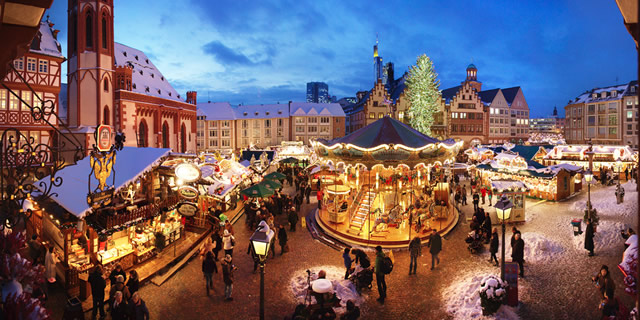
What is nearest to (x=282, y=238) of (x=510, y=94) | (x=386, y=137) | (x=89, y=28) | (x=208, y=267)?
(x=208, y=267)

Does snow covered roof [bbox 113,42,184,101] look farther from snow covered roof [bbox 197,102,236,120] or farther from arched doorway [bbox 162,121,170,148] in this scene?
snow covered roof [bbox 197,102,236,120]

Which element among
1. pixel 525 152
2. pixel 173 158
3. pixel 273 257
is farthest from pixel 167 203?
pixel 525 152

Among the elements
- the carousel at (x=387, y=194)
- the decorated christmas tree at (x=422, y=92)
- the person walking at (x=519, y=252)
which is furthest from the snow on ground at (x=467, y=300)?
the decorated christmas tree at (x=422, y=92)

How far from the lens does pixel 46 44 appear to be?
2609 cm

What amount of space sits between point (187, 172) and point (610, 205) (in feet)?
74.8

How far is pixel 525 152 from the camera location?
119 ft

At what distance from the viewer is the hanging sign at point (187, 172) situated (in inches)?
539

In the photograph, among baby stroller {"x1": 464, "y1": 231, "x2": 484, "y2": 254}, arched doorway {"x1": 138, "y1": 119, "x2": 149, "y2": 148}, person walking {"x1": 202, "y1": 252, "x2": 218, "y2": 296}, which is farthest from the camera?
arched doorway {"x1": 138, "y1": 119, "x2": 149, "y2": 148}

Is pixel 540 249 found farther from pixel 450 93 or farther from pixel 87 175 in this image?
pixel 450 93

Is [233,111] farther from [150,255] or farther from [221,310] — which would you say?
[221,310]

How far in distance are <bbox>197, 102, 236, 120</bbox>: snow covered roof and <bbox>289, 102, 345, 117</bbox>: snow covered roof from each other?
10.7 m

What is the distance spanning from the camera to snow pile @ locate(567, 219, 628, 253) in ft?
41.7

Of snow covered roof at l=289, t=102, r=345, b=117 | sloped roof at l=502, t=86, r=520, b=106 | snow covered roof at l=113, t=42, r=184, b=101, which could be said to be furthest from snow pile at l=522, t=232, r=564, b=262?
sloped roof at l=502, t=86, r=520, b=106

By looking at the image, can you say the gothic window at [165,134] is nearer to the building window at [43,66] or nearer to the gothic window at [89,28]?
the gothic window at [89,28]
